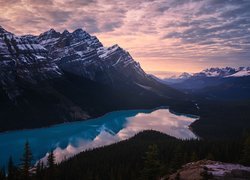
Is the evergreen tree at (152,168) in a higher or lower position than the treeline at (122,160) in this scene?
higher

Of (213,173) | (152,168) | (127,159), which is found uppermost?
(152,168)

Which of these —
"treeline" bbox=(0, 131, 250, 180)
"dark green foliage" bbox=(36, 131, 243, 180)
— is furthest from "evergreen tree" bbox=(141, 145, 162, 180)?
"dark green foliage" bbox=(36, 131, 243, 180)

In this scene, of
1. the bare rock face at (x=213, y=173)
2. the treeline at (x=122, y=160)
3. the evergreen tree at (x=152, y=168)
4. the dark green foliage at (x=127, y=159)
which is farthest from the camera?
the dark green foliage at (x=127, y=159)

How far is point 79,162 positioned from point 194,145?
53.7m

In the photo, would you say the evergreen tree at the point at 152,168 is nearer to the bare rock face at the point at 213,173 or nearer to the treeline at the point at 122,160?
the bare rock face at the point at 213,173

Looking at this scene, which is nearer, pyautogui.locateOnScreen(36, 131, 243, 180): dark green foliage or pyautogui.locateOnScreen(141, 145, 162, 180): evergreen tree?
pyautogui.locateOnScreen(141, 145, 162, 180): evergreen tree

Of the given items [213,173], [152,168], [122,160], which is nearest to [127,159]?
[122,160]

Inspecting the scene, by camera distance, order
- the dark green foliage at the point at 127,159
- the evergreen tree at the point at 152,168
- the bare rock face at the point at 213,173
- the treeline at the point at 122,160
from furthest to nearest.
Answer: the dark green foliage at the point at 127,159 → the treeline at the point at 122,160 → the evergreen tree at the point at 152,168 → the bare rock face at the point at 213,173

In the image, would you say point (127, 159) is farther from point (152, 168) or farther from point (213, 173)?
point (213, 173)

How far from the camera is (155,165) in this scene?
169 feet

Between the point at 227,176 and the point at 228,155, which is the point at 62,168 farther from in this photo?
the point at 227,176

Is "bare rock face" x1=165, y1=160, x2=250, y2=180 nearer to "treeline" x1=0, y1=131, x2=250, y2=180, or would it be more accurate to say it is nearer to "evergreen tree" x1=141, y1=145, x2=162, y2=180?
"evergreen tree" x1=141, y1=145, x2=162, y2=180

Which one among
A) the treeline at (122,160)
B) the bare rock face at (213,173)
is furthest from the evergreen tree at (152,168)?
the treeline at (122,160)

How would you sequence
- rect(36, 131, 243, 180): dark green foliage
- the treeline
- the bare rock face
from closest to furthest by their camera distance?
the bare rock face
the treeline
rect(36, 131, 243, 180): dark green foliage
